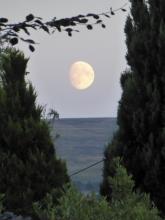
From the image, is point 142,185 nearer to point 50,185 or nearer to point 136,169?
point 136,169

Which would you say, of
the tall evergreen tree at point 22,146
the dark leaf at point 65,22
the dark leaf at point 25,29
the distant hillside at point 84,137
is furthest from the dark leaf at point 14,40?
the distant hillside at point 84,137

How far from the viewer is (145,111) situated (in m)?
10.5

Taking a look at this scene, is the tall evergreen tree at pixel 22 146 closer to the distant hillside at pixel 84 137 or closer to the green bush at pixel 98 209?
the green bush at pixel 98 209

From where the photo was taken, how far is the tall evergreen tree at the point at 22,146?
34.1ft

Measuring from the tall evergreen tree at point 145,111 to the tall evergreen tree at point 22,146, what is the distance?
3.45 ft

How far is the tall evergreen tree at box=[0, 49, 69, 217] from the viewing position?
10383 millimetres

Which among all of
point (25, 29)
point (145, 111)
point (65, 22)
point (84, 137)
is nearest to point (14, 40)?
point (25, 29)

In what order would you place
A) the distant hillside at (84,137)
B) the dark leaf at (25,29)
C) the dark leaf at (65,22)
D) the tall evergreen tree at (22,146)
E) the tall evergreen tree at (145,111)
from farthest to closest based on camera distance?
the distant hillside at (84,137) → the tall evergreen tree at (22,146) → the tall evergreen tree at (145,111) → the dark leaf at (65,22) → the dark leaf at (25,29)

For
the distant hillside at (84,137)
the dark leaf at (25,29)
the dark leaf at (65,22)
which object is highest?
the dark leaf at (65,22)

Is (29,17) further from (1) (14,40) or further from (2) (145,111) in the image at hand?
(2) (145,111)

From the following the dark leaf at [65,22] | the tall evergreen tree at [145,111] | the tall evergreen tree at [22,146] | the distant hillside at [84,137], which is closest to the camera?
the dark leaf at [65,22]

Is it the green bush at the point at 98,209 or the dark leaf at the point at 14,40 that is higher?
the dark leaf at the point at 14,40

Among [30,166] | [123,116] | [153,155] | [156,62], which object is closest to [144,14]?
[156,62]

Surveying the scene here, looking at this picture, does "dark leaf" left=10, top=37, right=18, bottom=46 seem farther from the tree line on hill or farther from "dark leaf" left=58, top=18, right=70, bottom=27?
the tree line on hill
